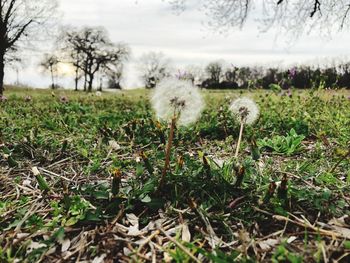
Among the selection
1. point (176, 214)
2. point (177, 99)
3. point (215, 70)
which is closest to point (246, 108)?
point (177, 99)

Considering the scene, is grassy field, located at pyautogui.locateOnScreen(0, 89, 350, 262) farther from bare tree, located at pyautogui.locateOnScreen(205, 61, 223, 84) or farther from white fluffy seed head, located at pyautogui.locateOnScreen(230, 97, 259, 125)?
bare tree, located at pyautogui.locateOnScreen(205, 61, 223, 84)

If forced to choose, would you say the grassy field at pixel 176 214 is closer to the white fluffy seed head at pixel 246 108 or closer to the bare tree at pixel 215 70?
the white fluffy seed head at pixel 246 108

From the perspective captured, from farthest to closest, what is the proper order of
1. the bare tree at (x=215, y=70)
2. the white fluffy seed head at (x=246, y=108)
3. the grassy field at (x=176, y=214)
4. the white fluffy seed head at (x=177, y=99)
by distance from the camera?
the bare tree at (x=215, y=70) < the white fluffy seed head at (x=246, y=108) < the white fluffy seed head at (x=177, y=99) < the grassy field at (x=176, y=214)

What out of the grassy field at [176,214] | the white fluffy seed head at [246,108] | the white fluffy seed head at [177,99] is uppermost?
the white fluffy seed head at [177,99]

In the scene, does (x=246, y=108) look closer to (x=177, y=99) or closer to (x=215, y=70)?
(x=177, y=99)

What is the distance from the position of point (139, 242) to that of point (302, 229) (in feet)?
2.54

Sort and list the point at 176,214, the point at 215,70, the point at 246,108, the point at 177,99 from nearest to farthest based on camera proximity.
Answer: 1. the point at 176,214
2. the point at 177,99
3. the point at 246,108
4. the point at 215,70

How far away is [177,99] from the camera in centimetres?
216

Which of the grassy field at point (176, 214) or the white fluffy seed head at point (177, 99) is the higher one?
the white fluffy seed head at point (177, 99)

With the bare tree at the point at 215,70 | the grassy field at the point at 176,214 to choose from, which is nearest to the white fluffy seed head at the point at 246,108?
the grassy field at the point at 176,214

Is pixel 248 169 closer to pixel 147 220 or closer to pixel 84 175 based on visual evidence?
pixel 147 220

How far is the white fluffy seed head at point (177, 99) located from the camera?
85.5 inches

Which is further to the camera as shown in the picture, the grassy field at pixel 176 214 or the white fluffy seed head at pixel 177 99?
the white fluffy seed head at pixel 177 99

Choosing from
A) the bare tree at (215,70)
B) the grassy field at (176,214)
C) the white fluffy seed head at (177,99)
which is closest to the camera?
the grassy field at (176,214)
